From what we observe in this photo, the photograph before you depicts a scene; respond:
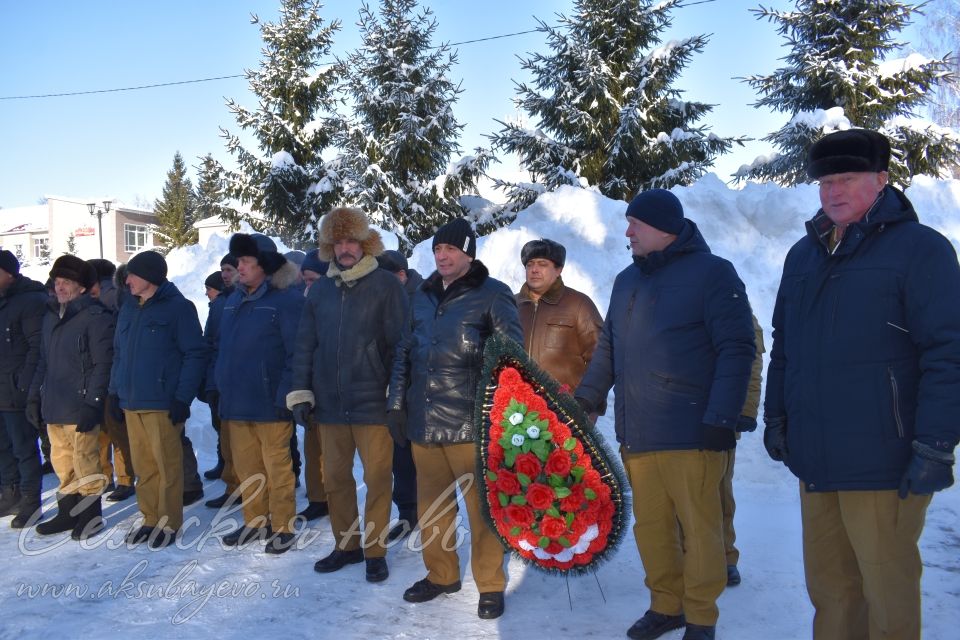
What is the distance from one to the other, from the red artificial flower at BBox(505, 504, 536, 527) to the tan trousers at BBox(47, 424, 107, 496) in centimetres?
360

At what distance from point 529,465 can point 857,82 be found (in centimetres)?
1268

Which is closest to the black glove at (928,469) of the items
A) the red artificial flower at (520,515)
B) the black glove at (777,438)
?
Result: the black glove at (777,438)

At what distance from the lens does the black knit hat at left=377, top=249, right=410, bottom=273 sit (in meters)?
6.46

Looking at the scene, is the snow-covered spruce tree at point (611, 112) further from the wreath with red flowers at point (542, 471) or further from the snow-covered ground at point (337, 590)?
the wreath with red flowers at point (542, 471)

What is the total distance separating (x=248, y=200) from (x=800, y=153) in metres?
13.5

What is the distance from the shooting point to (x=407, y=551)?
5.14 metres

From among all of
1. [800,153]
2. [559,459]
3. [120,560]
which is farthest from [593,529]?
[800,153]

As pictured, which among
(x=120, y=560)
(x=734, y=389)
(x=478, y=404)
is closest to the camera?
(x=734, y=389)

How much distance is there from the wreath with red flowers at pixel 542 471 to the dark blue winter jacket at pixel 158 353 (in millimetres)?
2580

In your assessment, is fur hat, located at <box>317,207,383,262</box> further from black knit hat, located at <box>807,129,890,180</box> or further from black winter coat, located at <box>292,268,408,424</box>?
black knit hat, located at <box>807,129,890,180</box>

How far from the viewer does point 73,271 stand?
5668 mm

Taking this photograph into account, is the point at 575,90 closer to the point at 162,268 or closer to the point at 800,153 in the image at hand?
the point at 800,153

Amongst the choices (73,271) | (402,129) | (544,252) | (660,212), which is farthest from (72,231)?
(660,212)

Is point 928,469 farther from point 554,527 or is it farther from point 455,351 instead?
point 455,351
